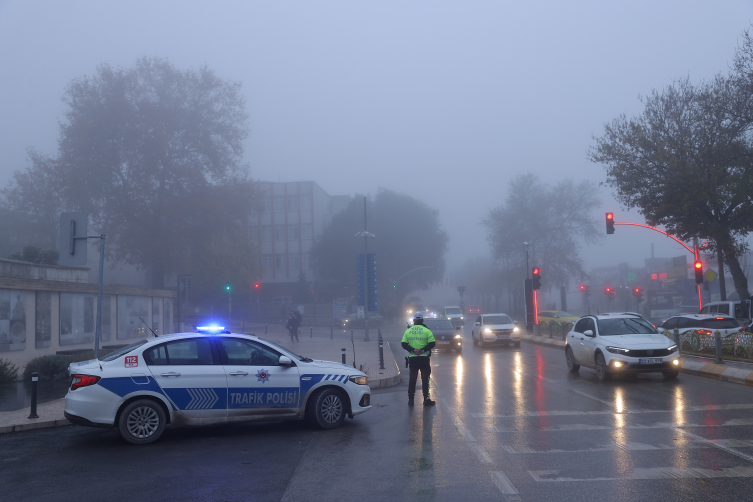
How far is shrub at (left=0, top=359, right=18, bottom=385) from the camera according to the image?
15.5m

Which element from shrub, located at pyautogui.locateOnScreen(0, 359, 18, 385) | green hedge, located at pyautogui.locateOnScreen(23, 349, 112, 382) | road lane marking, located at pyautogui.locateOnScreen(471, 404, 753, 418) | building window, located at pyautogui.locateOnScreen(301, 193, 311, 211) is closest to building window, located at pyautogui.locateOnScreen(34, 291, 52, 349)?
green hedge, located at pyautogui.locateOnScreen(23, 349, 112, 382)

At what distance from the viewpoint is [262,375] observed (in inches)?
350

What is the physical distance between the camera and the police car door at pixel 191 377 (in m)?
8.41

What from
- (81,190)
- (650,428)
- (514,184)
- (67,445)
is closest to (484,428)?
(650,428)

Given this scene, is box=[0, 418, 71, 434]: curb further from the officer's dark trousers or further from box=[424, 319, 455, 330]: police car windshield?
box=[424, 319, 455, 330]: police car windshield

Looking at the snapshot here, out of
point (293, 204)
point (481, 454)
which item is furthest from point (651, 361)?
point (293, 204)

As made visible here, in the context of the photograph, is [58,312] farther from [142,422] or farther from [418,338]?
[418,338]

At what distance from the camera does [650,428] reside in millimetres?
8609

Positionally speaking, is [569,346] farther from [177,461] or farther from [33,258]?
[33,258]

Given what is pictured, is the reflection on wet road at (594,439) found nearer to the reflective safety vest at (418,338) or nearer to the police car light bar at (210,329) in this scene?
the reflective safety vest at (418,338)

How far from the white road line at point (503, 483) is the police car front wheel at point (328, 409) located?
133 inches

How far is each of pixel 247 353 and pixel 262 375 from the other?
0.40m

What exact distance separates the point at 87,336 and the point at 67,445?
47.8 feet

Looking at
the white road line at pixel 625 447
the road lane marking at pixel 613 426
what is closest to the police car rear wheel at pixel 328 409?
A: the road lane marking at pixel 613 426
